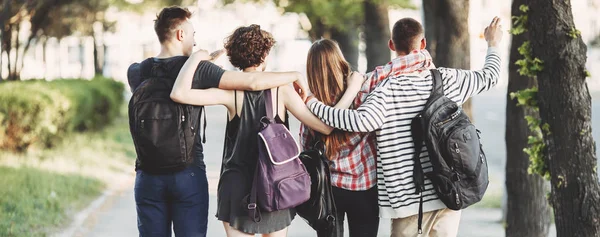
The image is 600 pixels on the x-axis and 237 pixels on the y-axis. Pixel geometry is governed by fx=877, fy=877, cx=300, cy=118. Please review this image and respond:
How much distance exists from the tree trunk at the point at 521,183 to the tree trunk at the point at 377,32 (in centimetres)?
1141

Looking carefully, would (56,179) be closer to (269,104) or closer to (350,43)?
(269,104)

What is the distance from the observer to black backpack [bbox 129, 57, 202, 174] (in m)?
4.25

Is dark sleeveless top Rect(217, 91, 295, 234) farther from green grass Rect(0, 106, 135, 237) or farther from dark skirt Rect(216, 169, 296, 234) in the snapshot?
green grass Rect(0, 106, 135, 237)

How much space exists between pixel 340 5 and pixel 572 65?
54.0 ft

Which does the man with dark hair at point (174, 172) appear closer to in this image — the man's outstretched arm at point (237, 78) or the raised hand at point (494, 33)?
the man's outstretched arm at point (237, 78)

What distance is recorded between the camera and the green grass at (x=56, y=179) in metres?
8.29

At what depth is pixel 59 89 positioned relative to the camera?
14.6m

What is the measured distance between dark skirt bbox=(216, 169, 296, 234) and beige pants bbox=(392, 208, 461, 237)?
70 centimetres

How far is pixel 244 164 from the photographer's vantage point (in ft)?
13.9

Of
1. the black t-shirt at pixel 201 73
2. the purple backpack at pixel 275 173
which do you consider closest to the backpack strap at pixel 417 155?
the purple backpack at pixel 275 173

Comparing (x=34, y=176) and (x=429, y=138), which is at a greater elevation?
(x=429, y=138)

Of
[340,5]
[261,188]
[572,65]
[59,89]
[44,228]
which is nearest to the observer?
[261,188]

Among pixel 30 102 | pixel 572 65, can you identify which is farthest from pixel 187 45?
pixel 30 102

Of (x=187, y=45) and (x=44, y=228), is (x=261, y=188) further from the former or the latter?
(x=44, y=228)
